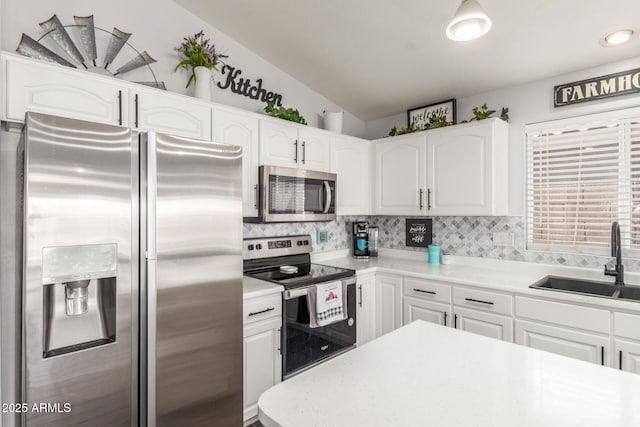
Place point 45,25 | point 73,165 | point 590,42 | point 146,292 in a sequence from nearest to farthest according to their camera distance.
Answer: point 73,165, point 146,292, point 45,25, point 590,42

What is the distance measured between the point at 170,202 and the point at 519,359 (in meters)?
1.50

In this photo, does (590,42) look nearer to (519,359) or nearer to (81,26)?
(519,359)

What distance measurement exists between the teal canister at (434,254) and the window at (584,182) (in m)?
0.73

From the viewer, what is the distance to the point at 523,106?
9.09 ft

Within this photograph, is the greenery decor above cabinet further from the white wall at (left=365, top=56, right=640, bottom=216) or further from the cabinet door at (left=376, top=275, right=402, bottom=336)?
the cabinet door at (left=376, top=275, right=402, bottom=336)

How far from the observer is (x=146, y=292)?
1.50m

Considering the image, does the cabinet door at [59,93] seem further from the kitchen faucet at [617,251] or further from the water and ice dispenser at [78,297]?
the kitchen faucet at [617,251]

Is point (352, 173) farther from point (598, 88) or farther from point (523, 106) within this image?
point (598, 88)

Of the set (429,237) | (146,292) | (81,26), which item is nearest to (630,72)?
(429,237)

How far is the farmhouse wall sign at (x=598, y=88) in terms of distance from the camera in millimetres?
2311

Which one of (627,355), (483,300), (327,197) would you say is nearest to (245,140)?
(327,197)

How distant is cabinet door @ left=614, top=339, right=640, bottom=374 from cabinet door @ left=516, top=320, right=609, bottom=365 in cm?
5

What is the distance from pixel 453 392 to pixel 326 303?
157cm

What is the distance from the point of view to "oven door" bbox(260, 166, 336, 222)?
250 cm
